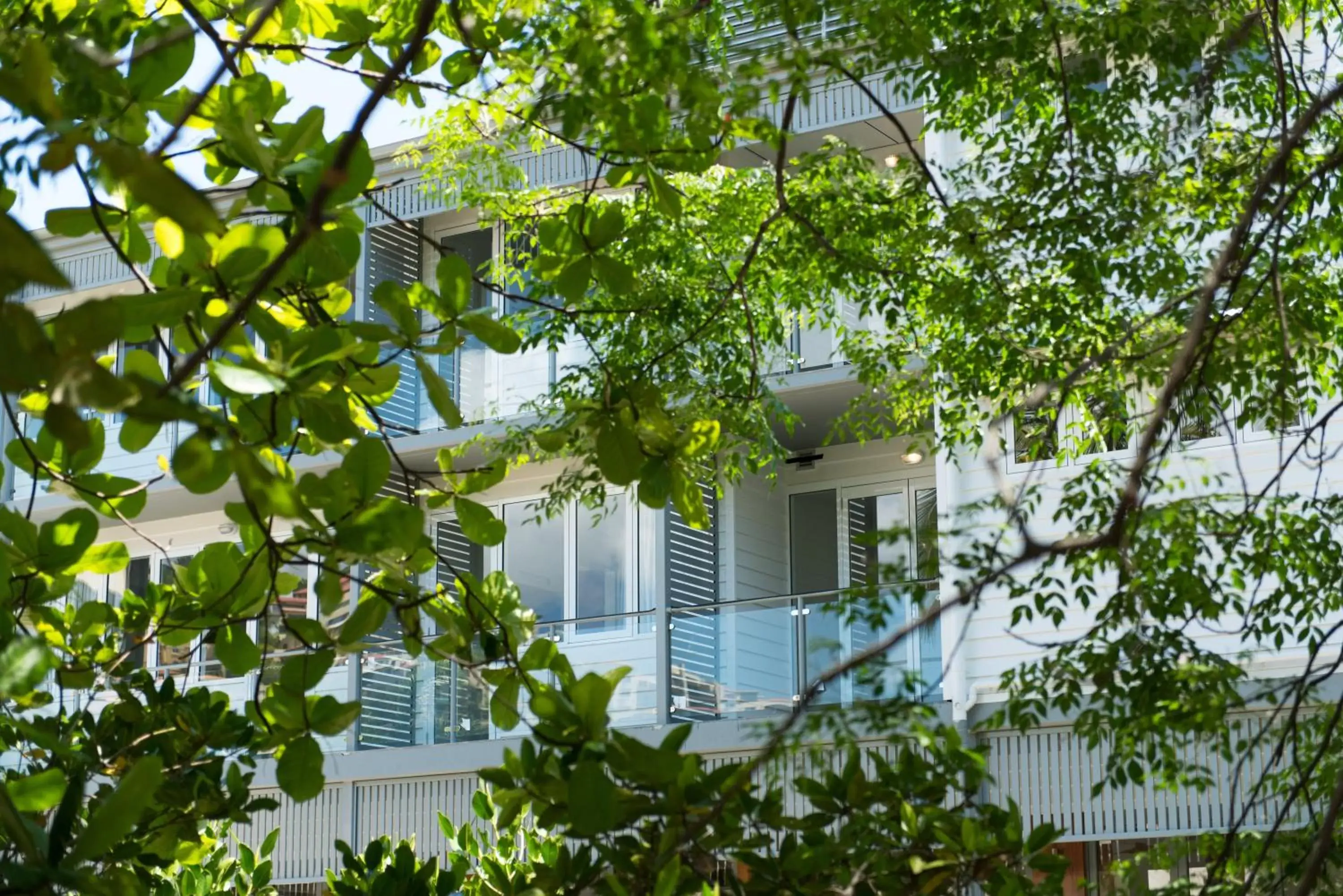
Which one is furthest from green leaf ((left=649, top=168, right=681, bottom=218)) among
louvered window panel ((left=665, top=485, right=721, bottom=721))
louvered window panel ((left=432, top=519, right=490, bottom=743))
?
louvered window panel ((left=432, top=519, right=490, bottom=743))

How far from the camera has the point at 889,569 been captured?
9.71 feet

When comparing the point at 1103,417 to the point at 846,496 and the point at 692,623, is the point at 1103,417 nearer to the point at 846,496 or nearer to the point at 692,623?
the point at 692,623

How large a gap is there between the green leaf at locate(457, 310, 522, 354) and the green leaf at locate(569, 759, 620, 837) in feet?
2.06

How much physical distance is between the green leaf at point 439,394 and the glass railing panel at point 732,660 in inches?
451

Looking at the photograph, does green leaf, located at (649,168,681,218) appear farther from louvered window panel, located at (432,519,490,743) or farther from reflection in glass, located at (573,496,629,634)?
reflection in glass, located at (573,496,629,634)

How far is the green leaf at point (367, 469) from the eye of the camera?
2094 millimetres

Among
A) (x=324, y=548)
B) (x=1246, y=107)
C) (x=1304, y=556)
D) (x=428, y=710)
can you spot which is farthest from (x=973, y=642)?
(x=324, y=548)

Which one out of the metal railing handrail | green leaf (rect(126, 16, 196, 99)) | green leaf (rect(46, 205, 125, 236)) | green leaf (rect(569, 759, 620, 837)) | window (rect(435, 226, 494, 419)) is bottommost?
green leaf (rect(569, 759, 620, 837))

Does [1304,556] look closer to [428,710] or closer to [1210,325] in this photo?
[1210,325]

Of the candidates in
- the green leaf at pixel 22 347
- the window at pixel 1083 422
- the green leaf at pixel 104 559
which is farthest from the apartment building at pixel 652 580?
the green leaf at pixel 22 347

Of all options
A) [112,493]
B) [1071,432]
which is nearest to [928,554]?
[112,493]

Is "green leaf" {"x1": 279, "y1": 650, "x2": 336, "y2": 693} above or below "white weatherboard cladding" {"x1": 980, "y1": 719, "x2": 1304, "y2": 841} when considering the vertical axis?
above

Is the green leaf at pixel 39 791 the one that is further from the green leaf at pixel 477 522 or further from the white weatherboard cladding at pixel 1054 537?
the white weatherboard cladding at pixel 1054 537

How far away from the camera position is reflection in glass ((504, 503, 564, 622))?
15.1 meters
